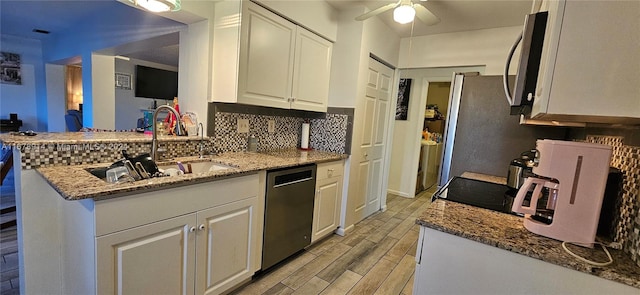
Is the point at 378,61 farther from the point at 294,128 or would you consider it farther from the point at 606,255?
the point at 606,255

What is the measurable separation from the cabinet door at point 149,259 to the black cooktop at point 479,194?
133 cm

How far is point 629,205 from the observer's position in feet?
2.78

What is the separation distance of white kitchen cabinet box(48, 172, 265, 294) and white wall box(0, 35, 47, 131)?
548 centimetres

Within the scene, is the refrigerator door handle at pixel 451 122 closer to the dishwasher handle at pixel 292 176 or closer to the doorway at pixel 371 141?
the doorway at pixel 371 141

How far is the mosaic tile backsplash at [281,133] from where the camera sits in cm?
226

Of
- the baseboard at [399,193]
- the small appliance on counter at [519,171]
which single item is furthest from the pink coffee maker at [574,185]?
the baseboard at [399,193]

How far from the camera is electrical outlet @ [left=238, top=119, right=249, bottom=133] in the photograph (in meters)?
2.37

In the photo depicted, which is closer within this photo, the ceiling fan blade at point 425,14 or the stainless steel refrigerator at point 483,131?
the ceiling fan blade at point 425,14

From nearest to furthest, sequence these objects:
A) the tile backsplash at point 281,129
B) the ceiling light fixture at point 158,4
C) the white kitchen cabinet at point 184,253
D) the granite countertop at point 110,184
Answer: the granite countertop at point 110,184, the white kitchen cabinet at point 184,253, the ceiling light fixture at point 158,4, the tile backsplash at point 281,129

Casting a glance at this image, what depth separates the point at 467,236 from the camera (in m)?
0.93

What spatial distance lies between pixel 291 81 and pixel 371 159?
1405mm

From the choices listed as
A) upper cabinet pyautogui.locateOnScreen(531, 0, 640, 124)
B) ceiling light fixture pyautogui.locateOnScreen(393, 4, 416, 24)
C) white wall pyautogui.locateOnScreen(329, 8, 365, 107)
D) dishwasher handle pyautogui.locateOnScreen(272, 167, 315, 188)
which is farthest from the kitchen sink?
upper cabinet pyautogui.locateOnScreen(531, 0, 640, 124)

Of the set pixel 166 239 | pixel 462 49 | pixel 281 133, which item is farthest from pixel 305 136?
pixel 462 49

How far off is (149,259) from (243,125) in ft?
4.30
